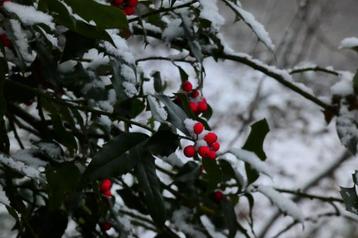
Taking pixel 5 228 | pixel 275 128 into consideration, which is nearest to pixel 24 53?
pixel 5 228

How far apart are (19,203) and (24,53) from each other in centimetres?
23

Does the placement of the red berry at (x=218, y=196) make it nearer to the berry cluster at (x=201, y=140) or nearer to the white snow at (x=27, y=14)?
the berry cluster at (x=201, y=140)

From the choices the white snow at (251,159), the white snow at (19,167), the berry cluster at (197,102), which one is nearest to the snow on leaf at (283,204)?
the white snow at (251,159)

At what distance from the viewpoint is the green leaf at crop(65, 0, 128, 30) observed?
0.54m

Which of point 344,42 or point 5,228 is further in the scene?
point 5,228

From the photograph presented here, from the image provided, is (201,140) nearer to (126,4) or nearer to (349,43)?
(126,4)

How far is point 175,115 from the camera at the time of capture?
58 centimetres

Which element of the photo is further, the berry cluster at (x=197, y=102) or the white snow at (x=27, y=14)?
the berry cluster at (x=197, y=102)

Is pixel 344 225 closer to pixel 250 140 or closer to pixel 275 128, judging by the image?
pixel 275 128

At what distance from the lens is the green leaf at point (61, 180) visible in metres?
0.68

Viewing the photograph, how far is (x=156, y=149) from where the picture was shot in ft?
1.85

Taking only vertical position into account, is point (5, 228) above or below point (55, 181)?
above

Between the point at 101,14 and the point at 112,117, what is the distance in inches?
6.0

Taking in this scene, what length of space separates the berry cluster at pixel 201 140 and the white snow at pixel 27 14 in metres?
0.21
